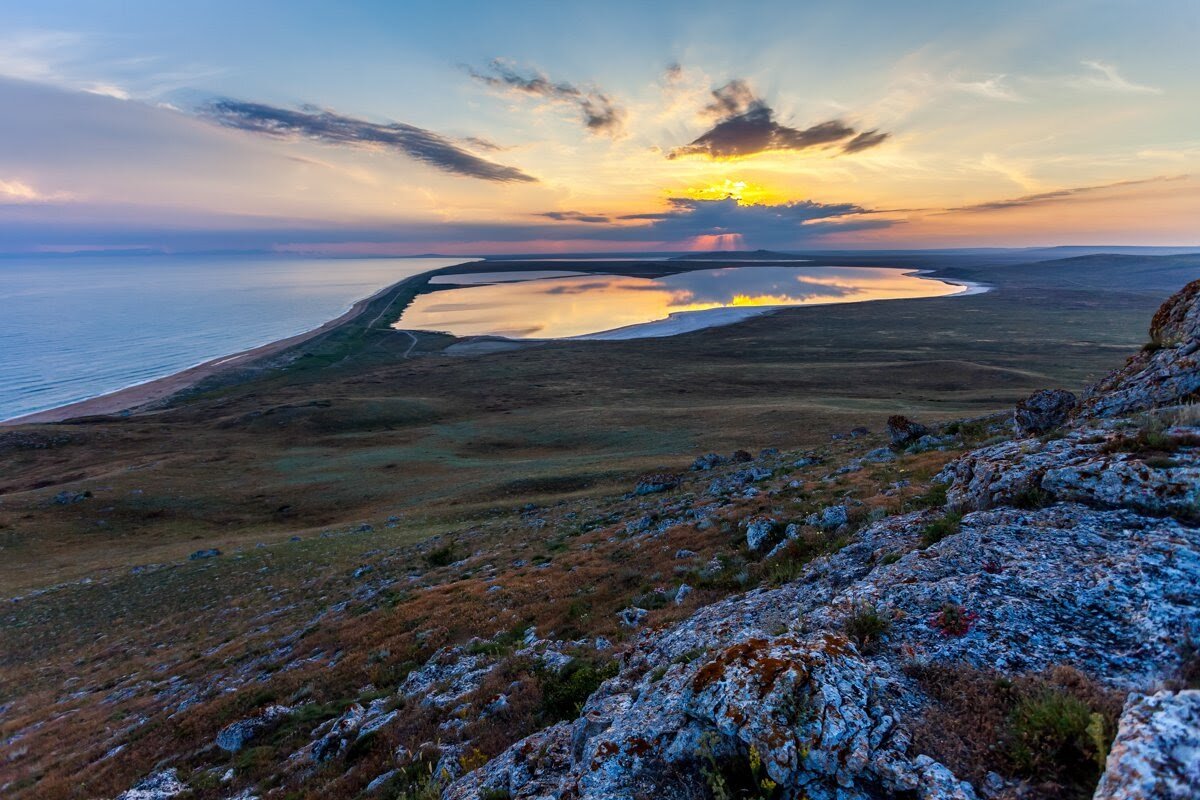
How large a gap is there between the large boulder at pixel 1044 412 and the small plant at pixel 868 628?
13776mm

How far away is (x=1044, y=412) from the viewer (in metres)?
18.1

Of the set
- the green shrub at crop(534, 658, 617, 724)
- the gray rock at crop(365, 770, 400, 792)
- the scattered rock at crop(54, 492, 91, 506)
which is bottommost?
the scattered rock at crop(54, 492, 91, 506)

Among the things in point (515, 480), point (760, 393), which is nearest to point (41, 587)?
point (515, 480)

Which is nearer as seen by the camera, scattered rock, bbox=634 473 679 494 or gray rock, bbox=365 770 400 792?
gray rock, bbox=365 770 400 792

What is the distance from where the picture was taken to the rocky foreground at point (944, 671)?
523cm

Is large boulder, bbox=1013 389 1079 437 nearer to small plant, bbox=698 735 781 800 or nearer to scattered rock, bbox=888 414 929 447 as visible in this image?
scattered rock, bbox=888 414 929 447

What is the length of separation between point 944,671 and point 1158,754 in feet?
9.20

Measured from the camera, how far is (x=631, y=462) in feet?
162

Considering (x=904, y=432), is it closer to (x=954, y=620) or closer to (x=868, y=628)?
(x=954, y=620)

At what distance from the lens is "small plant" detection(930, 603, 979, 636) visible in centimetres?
755

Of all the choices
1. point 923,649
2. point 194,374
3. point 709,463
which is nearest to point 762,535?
point 923,649

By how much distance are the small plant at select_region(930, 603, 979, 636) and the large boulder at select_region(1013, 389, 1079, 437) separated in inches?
522

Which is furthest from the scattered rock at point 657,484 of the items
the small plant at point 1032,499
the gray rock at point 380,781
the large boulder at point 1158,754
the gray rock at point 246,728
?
the large boulder at point 1158,754

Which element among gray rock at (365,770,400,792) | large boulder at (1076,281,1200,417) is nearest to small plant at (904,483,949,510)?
large boulder at (1076,281,1200,417)
